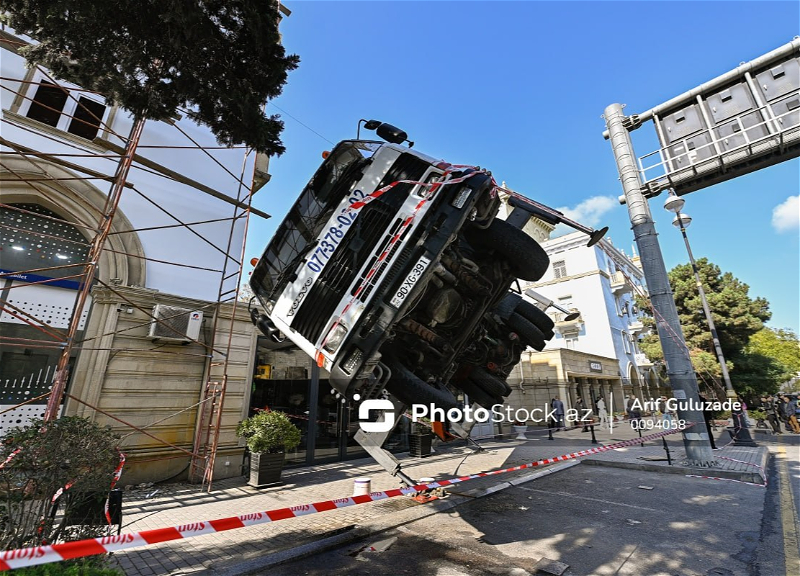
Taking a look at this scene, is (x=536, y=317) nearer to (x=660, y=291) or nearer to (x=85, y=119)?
(x=660, y=291)

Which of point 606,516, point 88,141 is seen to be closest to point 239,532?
point 606,516

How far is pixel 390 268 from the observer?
398 centimetres

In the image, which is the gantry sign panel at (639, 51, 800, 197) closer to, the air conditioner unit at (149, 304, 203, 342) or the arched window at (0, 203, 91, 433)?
the air conditioner unit at (149, 304, 203, 342)

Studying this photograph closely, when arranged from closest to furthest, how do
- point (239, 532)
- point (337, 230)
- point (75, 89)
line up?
point (337, 230) < point (239, 532) < point (75, 89)

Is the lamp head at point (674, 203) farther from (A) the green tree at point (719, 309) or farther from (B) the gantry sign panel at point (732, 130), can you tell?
(A) the green tree at point (719, 309)

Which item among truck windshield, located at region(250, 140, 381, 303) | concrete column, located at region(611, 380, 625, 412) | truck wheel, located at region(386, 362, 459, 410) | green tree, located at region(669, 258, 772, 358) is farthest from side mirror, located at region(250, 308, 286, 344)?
concrete column, located at region(611, 380, 625, 412)

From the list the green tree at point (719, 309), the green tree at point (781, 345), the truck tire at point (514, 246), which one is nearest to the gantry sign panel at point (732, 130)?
the truck tire at point (514, 246)

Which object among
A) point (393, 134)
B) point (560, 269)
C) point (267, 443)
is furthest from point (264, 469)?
point (560, 269)

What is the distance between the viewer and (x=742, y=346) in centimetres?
1797

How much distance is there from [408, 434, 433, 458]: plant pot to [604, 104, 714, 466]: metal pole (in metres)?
5.99

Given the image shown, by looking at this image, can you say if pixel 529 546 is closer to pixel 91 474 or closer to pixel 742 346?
pixel 91 474

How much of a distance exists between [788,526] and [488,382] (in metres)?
3.84

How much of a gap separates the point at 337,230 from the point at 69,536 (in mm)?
3637

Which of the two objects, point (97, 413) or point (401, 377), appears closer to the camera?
point (401, 377)
